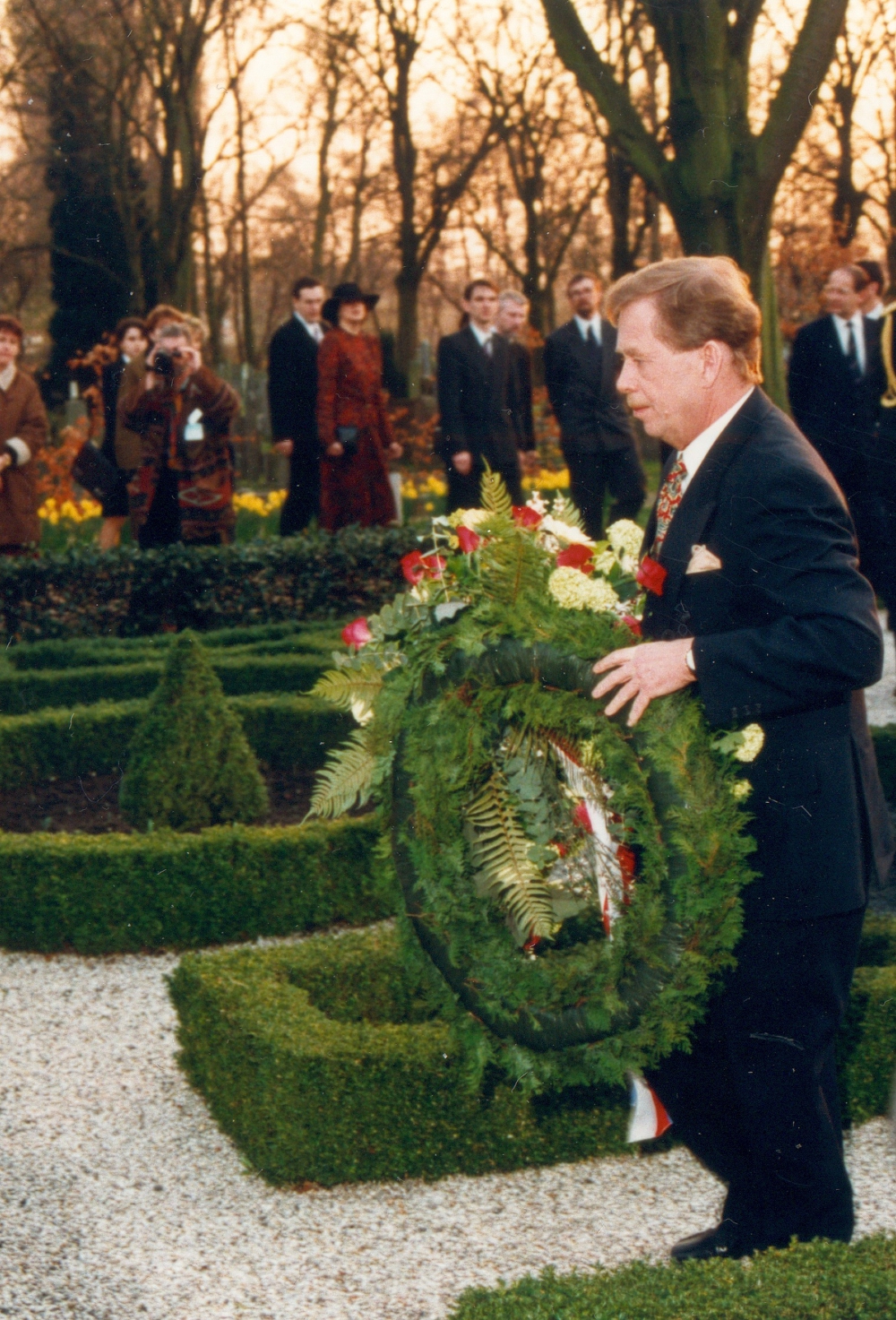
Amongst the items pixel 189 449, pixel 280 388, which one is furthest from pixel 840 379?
pixel 189 449

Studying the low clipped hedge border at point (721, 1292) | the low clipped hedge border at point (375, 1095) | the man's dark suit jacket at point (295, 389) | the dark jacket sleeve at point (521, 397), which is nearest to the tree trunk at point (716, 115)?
the dark jacket sleeve at point (521, 397)

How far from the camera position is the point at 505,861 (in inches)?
112

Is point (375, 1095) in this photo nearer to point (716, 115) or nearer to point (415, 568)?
point (415, 568)

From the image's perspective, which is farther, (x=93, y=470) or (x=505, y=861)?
(x=93, y=470)

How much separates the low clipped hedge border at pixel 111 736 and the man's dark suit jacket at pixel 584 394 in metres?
4.23

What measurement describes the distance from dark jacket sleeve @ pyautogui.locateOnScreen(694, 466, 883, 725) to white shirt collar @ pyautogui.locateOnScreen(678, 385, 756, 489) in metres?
0.16

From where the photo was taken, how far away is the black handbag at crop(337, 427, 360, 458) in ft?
35.4

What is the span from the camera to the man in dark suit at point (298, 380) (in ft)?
35.3

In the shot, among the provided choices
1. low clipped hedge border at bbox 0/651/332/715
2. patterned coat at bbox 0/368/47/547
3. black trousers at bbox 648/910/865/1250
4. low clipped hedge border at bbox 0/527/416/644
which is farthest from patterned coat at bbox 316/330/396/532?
black trousers at bbox 648/910/865/1250

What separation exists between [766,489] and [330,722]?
4.47 metres

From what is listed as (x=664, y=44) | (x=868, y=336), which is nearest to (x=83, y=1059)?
(x=664, y=44)

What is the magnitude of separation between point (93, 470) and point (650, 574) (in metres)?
8.24

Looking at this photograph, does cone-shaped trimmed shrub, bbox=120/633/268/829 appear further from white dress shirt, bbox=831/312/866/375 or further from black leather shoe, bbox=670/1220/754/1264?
white dress shirt, bbox=831/312/866/375

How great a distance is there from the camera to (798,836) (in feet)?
8.68
